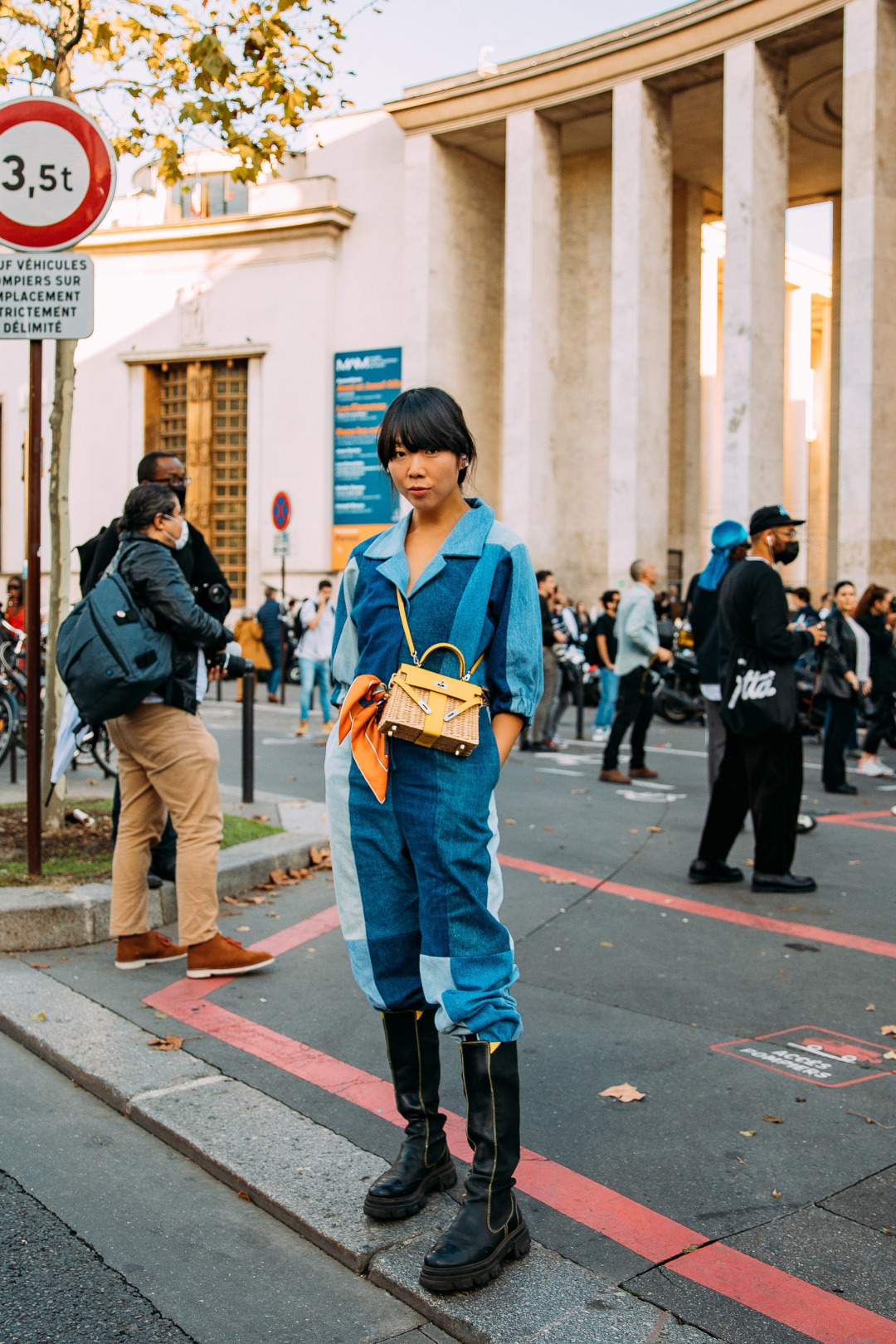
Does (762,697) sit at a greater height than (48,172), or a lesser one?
lesser

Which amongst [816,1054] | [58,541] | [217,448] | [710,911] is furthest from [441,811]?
[217,448]

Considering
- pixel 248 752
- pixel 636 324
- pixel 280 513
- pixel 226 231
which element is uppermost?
pixel 226 231

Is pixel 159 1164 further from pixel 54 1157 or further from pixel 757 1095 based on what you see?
pixel 757 1095

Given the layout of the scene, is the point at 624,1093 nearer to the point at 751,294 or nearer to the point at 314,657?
the point at 314,657

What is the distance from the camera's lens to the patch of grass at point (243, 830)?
6.93m

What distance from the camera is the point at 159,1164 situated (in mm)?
3348

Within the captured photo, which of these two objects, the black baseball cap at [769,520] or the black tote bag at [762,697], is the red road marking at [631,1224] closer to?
the black tote bag at [762,697]

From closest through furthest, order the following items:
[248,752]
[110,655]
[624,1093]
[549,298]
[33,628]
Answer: [624,1093], [110,655], [33,628], [248,752], [549,298]

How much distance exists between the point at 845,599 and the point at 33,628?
7838 mm

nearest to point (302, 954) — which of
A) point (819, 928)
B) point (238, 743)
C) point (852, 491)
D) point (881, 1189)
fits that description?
point (819, 928)

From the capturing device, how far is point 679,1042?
425 centimetres

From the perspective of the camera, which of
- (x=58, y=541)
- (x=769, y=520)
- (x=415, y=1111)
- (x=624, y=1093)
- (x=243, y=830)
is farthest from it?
(x=243, y=830)

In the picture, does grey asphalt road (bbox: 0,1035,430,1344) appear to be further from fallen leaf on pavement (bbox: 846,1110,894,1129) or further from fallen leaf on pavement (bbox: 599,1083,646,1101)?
fallen leaf on pavement (bbox: 846,1110,894,1129)

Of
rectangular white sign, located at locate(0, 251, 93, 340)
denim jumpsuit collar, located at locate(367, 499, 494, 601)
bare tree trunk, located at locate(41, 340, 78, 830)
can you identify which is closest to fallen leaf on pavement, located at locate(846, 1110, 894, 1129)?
denim jumpsuit collar, located at locate(367, 499, 494, 601)
